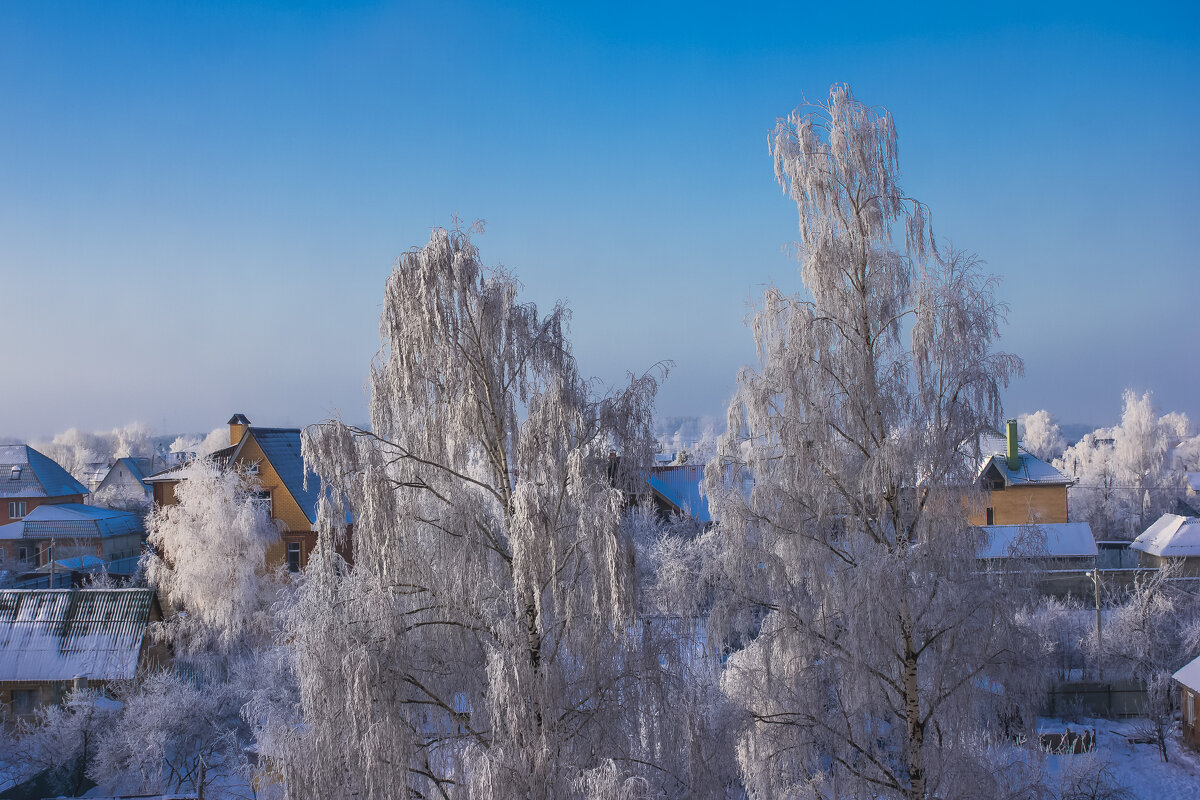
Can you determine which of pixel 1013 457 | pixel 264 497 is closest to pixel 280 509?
pixel 264 497

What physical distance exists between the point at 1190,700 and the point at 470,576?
823 inches

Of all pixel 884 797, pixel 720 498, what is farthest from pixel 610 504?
pixel 884 797

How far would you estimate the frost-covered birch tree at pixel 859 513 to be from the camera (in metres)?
9.05

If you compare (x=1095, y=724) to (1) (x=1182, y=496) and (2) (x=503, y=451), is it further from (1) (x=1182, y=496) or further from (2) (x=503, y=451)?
(1) (x=1182, y=496)

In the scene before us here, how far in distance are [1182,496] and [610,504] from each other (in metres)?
63.6

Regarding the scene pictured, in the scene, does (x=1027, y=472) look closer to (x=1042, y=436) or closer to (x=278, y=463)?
(x=278, y=463)

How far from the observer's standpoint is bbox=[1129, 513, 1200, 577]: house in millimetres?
29922

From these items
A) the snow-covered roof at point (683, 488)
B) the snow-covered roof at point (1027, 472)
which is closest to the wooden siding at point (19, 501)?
the snow-covered roof at point (683, 488)

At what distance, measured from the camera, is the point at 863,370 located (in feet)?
31.3

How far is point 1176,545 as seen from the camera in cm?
3012

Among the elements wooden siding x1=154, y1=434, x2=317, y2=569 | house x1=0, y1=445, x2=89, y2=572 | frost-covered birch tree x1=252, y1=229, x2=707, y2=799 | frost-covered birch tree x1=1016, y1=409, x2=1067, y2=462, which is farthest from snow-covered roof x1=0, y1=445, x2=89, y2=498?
frost-covered birch tree x1=1016, y1=409, x2=1067, y2=462

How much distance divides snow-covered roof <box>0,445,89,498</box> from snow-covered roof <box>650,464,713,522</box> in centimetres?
3675

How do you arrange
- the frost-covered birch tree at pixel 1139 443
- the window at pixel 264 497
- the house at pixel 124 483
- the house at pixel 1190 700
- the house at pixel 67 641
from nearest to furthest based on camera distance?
1. the house at pixel 67 641
2. the house at pixel 1190 700
3. the window at pixel 264 497
4. the frost-covered birch tree at pixel 1139 443
5. the house at pixel 124 483

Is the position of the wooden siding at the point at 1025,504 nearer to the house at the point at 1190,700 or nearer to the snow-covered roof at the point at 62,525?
the house at the point at 1190,700
